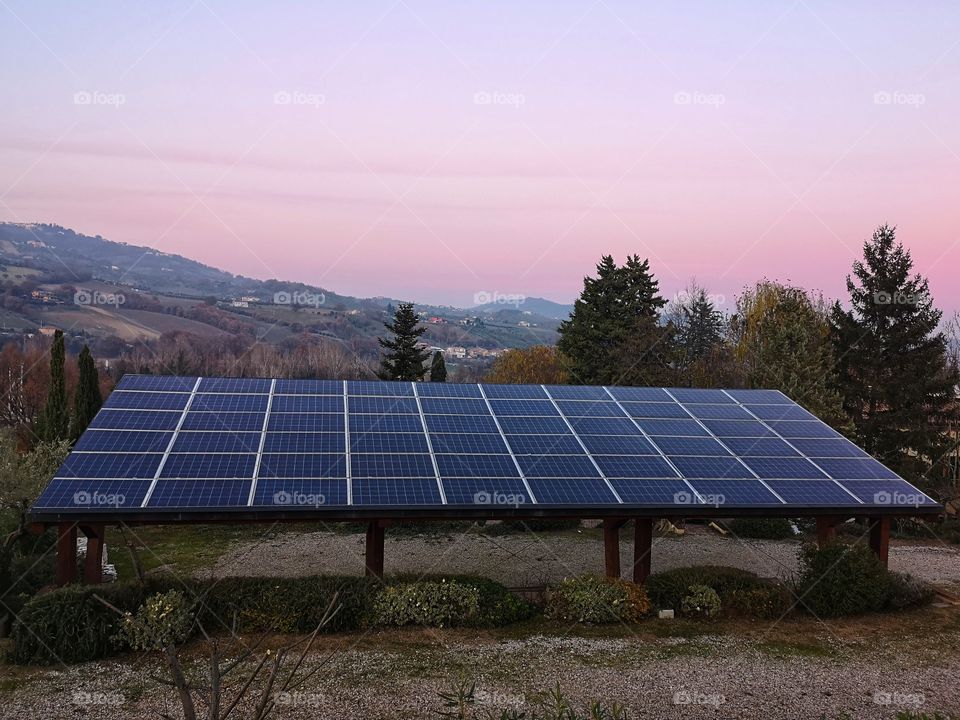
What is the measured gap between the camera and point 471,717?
10891mm

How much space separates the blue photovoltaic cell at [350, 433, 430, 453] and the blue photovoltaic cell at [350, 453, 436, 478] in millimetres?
339

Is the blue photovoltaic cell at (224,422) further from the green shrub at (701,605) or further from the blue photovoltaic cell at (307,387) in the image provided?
the green shrub at (701,605)

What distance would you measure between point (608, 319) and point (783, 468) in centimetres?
3576

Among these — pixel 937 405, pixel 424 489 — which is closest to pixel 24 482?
pixel 424 489

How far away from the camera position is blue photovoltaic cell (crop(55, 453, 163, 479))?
14859 mm

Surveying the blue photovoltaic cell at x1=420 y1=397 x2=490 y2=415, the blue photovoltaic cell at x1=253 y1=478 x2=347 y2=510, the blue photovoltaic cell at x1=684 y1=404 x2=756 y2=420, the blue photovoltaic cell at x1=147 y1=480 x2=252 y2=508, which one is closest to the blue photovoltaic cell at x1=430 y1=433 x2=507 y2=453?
the blue photovoltaic cell at x1=420 y1=397 x2=490 y2=415

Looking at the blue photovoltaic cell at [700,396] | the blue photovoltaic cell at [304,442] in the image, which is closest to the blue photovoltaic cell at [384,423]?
the blue photovoltaic cell at [304,442]

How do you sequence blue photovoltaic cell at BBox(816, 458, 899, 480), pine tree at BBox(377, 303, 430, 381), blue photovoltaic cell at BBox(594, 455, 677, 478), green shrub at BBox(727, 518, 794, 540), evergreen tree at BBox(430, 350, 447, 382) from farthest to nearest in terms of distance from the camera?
evergreen tree at BBox(430, 350, 447, 382) < pine tree at BBox(377, 303, 430, 381) < green shrub at BBox(727, 518, 794, 540) < blue photovoltaic cell at BBox(816, 458, 899, 480) < blue photovoltaic cell at BBox(594, 455, 677, 478)

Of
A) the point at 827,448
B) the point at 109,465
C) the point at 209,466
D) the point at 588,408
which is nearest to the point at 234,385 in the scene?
the point at 209,466

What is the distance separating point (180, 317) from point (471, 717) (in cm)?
12845

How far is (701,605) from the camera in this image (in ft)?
53.6

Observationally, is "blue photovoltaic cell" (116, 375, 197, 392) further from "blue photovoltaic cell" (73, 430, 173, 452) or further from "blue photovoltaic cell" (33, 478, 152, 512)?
"blue photovoltaic cell" (33, 478, 152, 512)

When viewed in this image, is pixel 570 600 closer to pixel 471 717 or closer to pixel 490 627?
pixel 490 627

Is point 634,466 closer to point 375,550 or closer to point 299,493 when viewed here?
point 375,550
